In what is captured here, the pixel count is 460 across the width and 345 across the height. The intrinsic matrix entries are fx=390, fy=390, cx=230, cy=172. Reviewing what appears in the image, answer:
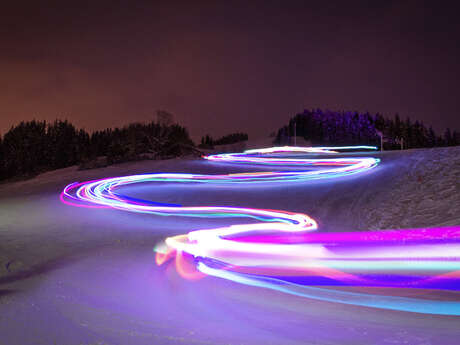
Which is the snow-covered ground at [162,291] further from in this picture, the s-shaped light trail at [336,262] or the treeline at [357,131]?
the treeline at [357,131]

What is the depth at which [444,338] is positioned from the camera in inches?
130

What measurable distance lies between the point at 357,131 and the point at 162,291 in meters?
68.3

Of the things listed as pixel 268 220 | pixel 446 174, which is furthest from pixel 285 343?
pixel 446 174

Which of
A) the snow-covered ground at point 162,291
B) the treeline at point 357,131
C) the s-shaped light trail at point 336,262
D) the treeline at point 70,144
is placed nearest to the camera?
the snow-covered ground at point 162,291

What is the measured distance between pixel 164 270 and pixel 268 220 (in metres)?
4.87

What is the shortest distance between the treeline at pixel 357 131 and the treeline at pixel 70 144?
2962 centimetres

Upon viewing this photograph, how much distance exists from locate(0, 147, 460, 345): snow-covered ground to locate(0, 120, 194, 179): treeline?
26800 mm

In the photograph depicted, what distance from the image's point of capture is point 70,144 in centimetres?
5953

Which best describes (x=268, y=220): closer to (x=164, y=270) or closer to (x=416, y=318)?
(x=164, y=270)

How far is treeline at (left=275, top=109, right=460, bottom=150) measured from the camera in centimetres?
5978

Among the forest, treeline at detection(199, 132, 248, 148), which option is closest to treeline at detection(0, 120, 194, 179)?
the forest

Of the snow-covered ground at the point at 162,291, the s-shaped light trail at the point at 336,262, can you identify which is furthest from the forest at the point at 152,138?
the s-shaped light trail at the point at 336,262

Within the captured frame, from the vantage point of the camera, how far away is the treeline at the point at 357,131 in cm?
5978

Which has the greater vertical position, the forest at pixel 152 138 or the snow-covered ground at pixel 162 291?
the forest at pixel 152 138
